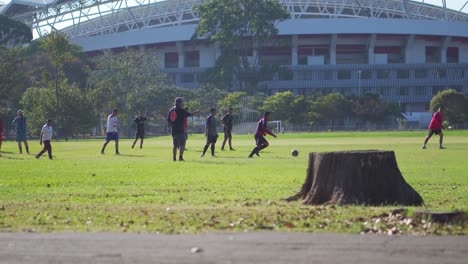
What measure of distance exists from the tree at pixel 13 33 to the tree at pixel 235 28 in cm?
2745

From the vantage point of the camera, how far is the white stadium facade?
114m

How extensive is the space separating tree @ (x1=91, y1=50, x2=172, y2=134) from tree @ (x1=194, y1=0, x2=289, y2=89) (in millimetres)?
14781

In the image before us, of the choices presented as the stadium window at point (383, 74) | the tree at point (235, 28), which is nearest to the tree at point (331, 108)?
the tree at point (235, 28)

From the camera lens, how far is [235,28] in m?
106

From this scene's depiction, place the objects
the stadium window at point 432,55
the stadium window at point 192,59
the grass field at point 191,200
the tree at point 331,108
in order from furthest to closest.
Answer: the stadium window at point 192,59
the stadium window at point 432,55
the tree at point 331,108
the grass field at point 191,200

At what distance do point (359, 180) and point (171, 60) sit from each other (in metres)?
117

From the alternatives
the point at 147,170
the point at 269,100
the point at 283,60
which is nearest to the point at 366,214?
the point at 147,170

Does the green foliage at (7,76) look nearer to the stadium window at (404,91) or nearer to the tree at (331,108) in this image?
the tree at (331,108)

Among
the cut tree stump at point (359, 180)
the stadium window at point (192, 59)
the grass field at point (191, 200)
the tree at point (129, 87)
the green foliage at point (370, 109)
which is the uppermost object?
the stadium window at point (192, 59)

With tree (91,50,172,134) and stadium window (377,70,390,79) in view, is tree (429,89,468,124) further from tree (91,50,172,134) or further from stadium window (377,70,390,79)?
tree (91,50,172,134)

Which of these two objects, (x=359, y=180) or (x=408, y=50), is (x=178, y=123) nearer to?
(x=359, y=180)

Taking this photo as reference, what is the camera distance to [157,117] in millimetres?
94375

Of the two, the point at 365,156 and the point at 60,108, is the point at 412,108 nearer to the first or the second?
the point at 60,108

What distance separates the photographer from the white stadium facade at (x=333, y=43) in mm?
113625
